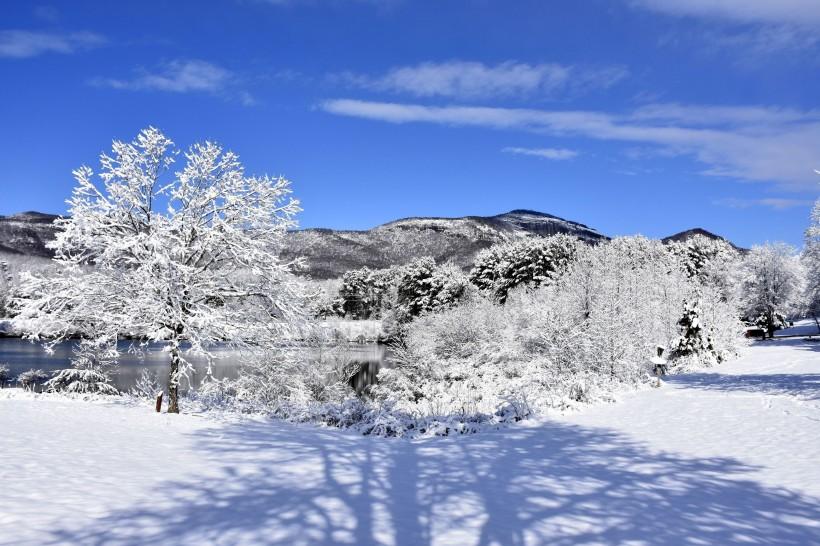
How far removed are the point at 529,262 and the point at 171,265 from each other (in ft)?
163

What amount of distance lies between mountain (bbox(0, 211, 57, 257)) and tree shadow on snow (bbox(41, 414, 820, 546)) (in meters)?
204

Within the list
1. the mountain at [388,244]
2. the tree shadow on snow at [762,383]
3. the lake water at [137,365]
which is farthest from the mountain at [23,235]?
the tree shadow on snow at [762,383]

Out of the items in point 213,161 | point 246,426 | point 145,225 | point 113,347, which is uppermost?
point 213,161

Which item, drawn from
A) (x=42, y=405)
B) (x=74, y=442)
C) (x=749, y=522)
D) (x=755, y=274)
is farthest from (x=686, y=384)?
(x=755, y=274)

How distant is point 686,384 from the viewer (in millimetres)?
22312

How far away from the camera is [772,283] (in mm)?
61156

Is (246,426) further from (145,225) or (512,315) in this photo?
(512,315)

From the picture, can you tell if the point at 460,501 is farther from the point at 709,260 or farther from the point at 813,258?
the point at 709,260

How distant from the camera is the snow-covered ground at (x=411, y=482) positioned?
607cm

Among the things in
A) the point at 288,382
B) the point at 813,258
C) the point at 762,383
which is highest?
the point at 813,258

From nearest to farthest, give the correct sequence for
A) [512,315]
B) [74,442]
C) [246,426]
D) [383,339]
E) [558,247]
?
1. [74,442]
2. [246,426]
3. [512,315]
4. [558,247]
5. [383,339]

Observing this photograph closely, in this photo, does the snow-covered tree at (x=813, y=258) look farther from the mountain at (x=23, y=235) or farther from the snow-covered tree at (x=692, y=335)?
the mountain at (x=23, y=235)

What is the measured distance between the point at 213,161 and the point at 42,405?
9.02 meters

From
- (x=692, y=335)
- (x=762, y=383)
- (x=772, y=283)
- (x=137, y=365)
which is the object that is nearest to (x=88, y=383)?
(x=137, y=365)
